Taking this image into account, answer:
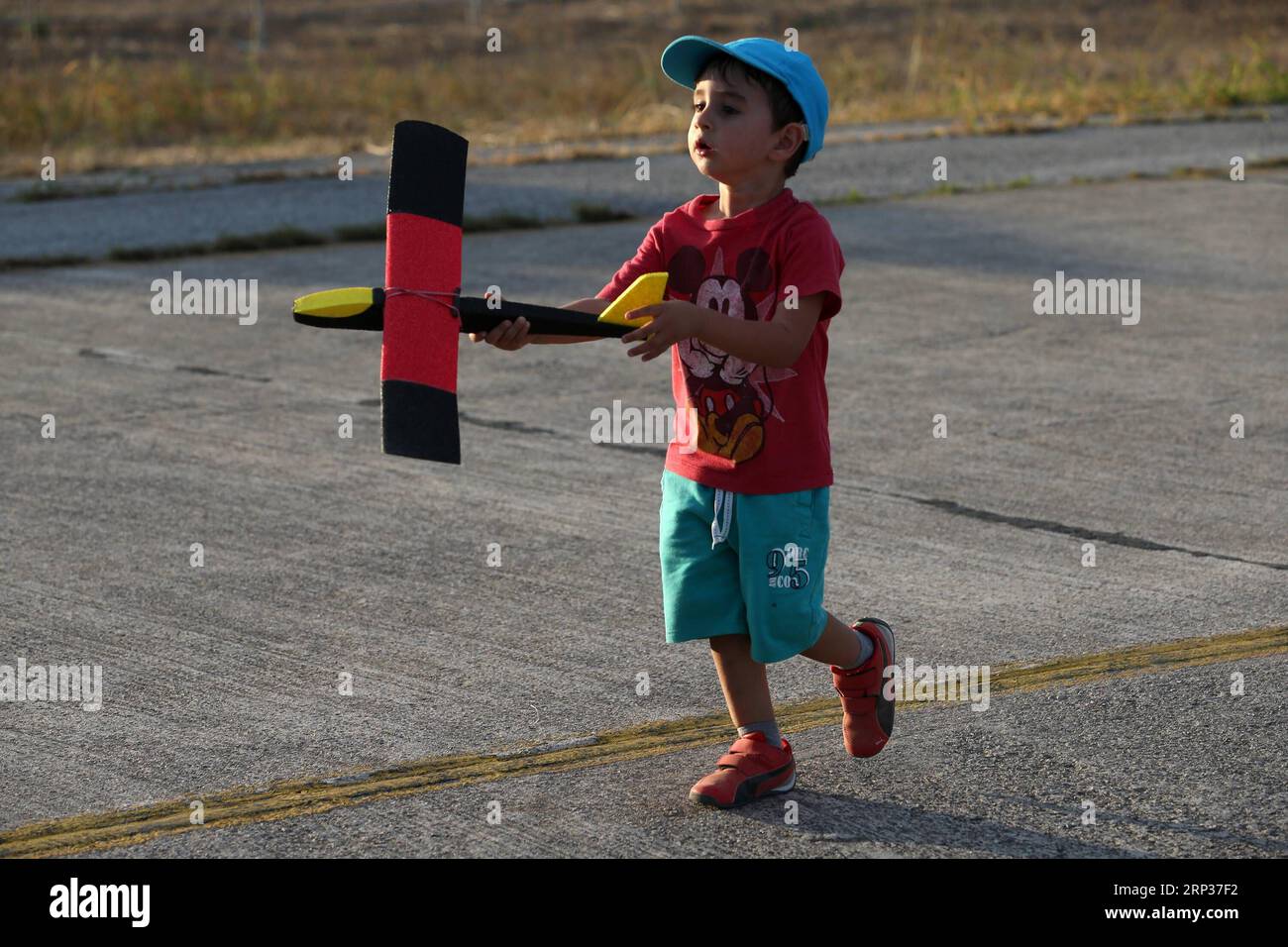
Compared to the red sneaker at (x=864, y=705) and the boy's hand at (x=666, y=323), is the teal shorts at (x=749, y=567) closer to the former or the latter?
the red sneaker at (x=864, y=705)

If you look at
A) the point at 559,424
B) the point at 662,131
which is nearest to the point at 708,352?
the point at 559,424

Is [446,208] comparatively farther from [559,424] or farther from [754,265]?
[559,424]

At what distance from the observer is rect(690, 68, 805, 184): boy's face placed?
400cm

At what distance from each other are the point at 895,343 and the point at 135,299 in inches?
174

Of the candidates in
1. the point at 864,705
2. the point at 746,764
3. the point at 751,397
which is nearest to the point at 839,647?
the point at 864,705

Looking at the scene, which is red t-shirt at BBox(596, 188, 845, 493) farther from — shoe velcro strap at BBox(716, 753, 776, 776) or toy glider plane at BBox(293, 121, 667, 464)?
shoe velcro strap at BBox(716, 753, 776, 776)

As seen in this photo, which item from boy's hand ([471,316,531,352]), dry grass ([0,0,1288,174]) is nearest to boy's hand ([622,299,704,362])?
boy's hand ([471,316,531,352])

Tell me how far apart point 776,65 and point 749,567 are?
3.38ft

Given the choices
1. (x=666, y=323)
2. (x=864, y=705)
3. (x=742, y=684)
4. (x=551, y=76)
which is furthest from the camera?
(x=551, y=76)

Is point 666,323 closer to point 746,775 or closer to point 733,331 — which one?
point 733,331

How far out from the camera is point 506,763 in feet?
14.1

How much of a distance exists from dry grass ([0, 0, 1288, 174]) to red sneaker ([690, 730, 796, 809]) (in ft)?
51.3

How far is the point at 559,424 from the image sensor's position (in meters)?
7.98

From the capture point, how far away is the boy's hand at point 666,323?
145 inches
